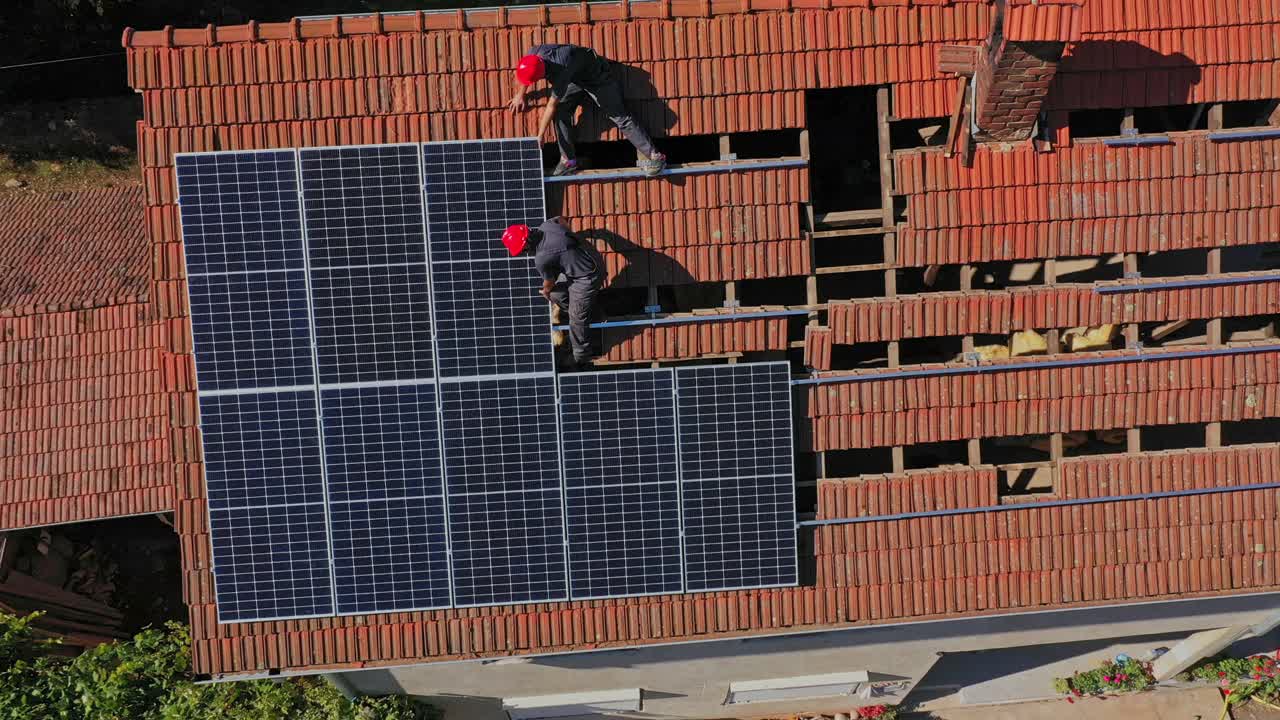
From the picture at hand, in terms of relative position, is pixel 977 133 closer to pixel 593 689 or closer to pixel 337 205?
pixel 337 205

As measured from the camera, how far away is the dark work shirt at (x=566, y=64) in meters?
10.6

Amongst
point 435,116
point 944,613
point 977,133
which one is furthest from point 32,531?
point 977,133

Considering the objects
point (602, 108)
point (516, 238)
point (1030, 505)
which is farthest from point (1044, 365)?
point (516, 238)

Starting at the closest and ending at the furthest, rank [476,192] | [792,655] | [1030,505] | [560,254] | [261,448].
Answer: [560,254]
[476,192]
[261,448]
[1030,505]
[792,655]

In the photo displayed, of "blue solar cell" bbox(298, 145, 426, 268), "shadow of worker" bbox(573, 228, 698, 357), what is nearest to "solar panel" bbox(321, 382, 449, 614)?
"blue solar cell" bbox(298, 145, 426, 268)

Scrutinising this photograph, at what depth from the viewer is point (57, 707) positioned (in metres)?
12.5

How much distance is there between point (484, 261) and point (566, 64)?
2693 millimetres

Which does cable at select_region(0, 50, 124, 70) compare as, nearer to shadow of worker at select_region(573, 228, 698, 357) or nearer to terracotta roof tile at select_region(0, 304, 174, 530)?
terracotta roof tile at select_region(0, 304, 174, 530)

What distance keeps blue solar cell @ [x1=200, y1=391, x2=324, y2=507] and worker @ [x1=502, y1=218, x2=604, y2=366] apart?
137 inches

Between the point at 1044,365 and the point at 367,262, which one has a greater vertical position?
the point at 367,262

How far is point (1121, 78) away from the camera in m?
11.4

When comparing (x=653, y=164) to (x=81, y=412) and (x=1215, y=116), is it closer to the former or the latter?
(x=1215, y=116)

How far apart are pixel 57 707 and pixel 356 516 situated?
19.0 ft

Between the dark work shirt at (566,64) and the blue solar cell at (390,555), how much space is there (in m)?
5.65
